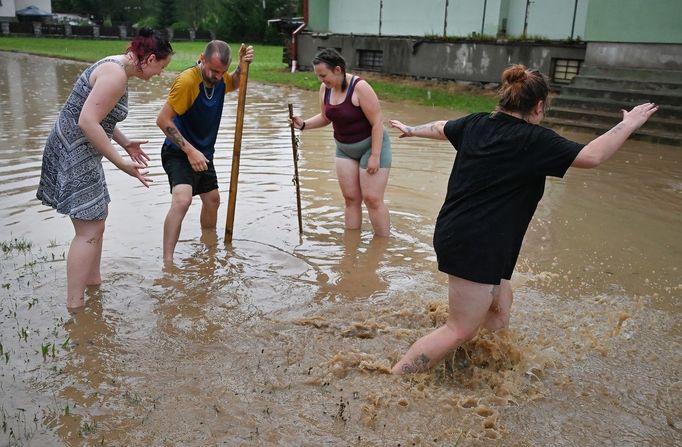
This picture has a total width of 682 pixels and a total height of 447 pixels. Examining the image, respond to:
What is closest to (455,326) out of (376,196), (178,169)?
(376,196)

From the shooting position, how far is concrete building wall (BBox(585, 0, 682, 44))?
13.7 metres

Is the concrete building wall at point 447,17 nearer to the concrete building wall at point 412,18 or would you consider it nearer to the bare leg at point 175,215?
the concrete building wall at point 412,18

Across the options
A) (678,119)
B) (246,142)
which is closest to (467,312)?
(246,142)

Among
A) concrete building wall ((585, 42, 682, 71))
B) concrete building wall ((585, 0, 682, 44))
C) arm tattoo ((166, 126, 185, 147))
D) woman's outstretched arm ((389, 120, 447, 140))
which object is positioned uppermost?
concrete building wall ((585, 0, 682, 44))

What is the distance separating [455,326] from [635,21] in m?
13.2

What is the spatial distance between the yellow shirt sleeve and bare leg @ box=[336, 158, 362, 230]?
1.61 meters

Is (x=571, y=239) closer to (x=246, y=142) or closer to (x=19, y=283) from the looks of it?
(x=19, y=283)

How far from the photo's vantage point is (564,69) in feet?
56.9

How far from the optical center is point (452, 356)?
3959 mm

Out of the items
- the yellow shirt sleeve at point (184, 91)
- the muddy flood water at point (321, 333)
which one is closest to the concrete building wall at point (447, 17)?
the muddy flood water at point (321, 333)

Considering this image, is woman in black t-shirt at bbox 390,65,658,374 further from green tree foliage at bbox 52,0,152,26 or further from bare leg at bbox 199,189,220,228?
green tree foliage at bbox 52,0,152,26

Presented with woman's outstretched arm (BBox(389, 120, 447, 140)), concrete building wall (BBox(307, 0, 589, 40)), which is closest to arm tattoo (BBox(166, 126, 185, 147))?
woman's outstretched arm (BBox(389, 120, 447, 140))

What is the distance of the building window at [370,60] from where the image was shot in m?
22.7

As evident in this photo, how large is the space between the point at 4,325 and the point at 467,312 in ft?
10.3
